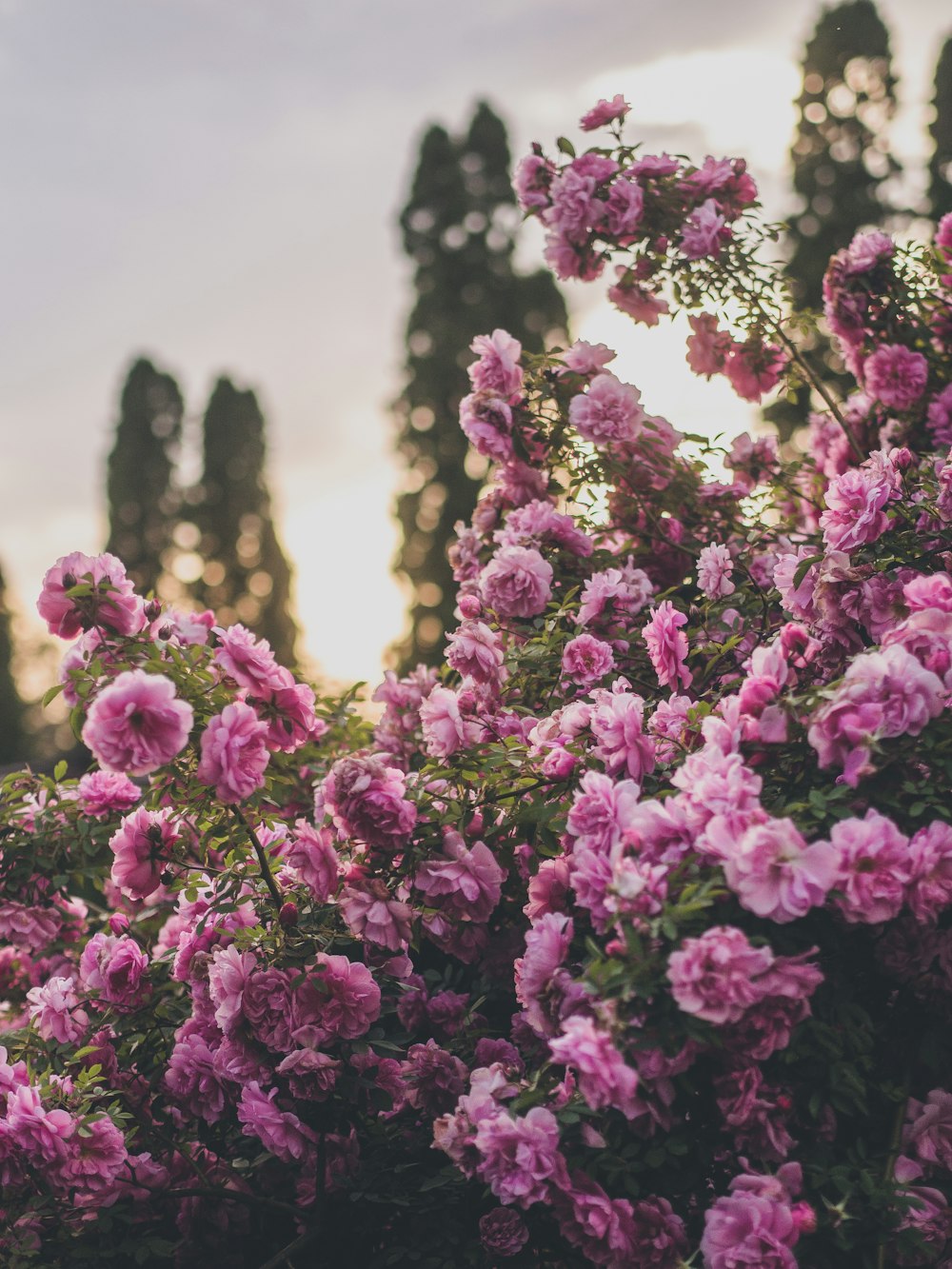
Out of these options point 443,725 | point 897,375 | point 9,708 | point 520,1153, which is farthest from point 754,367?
point 9,708

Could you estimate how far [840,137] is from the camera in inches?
574

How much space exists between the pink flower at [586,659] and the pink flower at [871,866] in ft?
3.15

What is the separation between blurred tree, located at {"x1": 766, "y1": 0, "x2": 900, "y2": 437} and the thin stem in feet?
44.7

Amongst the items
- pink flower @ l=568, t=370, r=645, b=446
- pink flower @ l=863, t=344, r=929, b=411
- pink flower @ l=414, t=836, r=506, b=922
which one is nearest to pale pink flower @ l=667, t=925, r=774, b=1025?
pink flower @ l=414, t=836, r=506, b=922

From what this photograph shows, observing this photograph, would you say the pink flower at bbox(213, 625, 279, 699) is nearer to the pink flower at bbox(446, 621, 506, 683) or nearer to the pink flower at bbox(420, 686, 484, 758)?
the pink flower at bbox(420, 686, 484, 758)

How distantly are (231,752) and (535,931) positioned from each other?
1.90ft

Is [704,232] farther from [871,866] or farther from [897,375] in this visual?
[871,866]

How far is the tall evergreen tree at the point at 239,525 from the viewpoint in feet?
74.0

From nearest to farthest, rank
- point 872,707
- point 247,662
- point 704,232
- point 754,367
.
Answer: point 872,707 < point 247,662 < point 704,232 < point 754,367

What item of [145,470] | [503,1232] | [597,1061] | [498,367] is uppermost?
[145,470]

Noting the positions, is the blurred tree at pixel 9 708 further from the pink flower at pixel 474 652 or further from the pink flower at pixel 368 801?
the pink flower at pixel 368 801

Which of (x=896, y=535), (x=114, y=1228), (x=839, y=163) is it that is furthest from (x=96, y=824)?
(x=839, y=163)

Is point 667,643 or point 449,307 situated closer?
point 667,643

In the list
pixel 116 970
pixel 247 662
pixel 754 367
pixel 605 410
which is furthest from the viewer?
pixel 754 367
